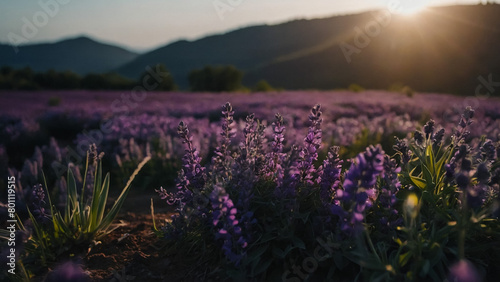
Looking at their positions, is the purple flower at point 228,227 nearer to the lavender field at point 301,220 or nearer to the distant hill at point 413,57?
the lavender field at point 301,220

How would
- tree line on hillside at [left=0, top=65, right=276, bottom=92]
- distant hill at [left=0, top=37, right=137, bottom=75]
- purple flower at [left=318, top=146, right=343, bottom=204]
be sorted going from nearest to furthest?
1. purple flower at [left=318, top=146, right=343, bottom=204]
2. tree line on hillside at [left=0, top=65, right=276, bottom=92]
3. distant hill at [left=0, top=37, right=137, bottom=75]

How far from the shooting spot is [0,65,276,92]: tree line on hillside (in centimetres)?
3123

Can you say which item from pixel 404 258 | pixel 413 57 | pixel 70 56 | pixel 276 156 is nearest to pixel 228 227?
pixel 276 156

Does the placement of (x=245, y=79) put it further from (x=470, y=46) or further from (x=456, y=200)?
(x=456, y=200)

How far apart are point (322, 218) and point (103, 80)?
134 ft

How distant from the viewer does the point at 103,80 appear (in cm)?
3903

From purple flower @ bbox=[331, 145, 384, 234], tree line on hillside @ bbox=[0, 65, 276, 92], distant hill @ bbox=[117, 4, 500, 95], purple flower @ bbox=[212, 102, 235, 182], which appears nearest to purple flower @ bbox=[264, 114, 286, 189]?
purple flower @ bbox=[212, 102, 235, 182]

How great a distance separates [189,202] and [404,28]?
76.5m

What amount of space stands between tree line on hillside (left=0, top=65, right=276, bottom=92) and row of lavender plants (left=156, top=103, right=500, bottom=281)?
88.3 feet

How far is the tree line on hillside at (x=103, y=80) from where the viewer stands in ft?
102

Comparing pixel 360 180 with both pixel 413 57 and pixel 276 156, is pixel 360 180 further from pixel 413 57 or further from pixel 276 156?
pixel 413 57

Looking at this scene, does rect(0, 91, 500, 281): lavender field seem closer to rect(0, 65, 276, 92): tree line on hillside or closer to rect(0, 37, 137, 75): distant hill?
rect(0, 65, 276, 92): tree line on hillside

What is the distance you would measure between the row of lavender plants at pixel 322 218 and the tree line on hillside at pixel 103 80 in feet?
88.3

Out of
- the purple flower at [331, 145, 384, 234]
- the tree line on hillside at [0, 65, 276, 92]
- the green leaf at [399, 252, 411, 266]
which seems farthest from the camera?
the tree line on hillside at [0, 65, 276, 92]
